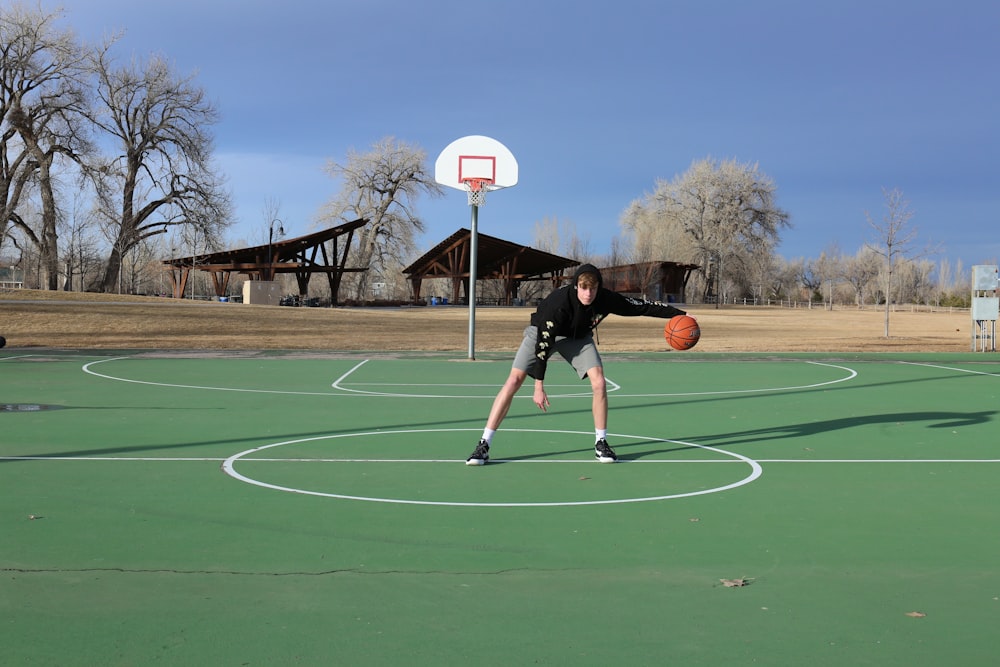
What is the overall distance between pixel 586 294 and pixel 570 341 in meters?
0.57

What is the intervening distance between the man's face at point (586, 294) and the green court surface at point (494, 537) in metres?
1.43

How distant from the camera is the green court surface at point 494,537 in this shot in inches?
158

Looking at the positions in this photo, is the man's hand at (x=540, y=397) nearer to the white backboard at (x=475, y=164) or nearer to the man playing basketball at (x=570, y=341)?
the man playing basketball at (x=570, y=341)

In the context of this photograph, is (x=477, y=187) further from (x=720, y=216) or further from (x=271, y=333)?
(x=720, y=216)

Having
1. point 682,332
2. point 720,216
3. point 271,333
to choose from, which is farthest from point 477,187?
point 720,216

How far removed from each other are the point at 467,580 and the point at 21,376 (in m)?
14.2

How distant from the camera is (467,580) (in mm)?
4891

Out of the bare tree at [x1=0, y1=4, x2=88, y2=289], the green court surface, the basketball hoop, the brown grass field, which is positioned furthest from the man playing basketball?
Answer: the bare tree at [x1=0, y1=4, x2=88, y2=289]

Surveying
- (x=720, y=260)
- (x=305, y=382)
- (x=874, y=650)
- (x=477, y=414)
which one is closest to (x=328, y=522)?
(x=874, y=650)

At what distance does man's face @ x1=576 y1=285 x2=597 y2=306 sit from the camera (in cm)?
816

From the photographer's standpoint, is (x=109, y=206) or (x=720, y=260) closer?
(x=109, y=206)

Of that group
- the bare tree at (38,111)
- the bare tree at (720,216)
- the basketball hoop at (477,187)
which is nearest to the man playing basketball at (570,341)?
the basketball hoop at (477,187)

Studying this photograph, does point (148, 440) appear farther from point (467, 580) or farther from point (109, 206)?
point (109, 206)

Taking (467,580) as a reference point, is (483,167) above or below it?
above
